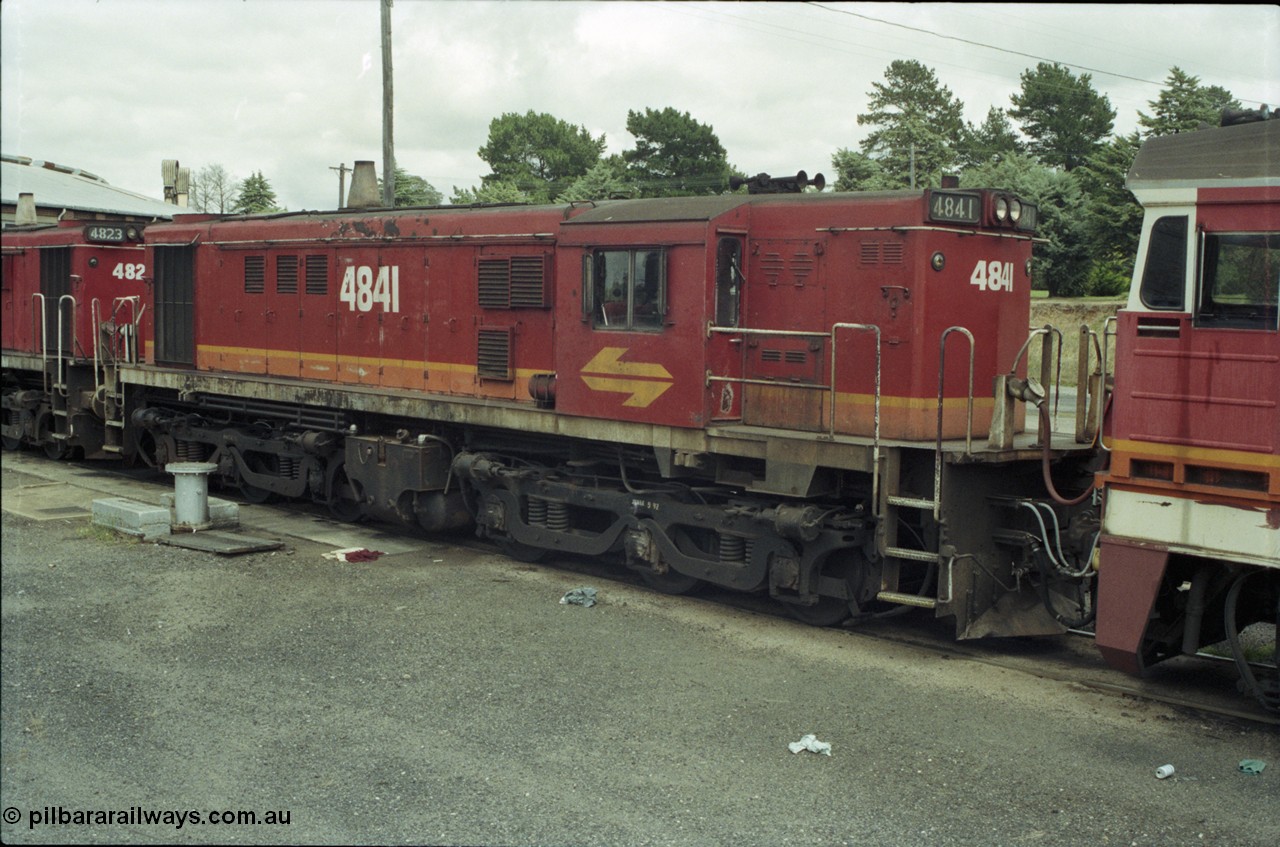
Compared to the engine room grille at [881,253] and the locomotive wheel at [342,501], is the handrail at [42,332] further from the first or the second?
the engine room grille at [881,253]

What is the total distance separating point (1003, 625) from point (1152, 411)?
225 cm

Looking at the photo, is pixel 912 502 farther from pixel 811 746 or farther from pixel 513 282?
pixel 513 282

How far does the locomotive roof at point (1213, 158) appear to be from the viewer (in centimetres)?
641

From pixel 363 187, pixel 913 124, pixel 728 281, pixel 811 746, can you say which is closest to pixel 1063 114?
pixel 913 124

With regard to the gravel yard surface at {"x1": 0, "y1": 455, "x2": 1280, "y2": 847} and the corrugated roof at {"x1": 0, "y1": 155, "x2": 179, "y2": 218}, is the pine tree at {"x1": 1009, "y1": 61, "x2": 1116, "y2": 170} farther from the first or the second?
the gravel yard surface at {"x1": 0, "y1": 455, "x2": 1280, "y2": 847}

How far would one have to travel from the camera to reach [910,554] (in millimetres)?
8203

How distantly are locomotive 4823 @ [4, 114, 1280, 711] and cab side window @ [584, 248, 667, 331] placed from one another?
0.08 ft

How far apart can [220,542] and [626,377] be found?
4665 millimetres

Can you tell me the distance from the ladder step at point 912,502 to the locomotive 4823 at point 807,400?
23 millimetres

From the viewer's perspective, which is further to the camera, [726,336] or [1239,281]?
[726,336]

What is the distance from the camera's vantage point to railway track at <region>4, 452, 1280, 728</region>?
737 cm

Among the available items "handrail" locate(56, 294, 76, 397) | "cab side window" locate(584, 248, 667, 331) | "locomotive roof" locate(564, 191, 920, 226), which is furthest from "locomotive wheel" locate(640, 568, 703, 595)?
"handrail" locate(56, 294, 76, 397)

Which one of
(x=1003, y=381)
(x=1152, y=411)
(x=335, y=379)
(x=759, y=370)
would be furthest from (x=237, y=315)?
(x=1152, y=411)

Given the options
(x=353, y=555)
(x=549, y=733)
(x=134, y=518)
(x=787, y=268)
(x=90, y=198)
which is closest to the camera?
(x=549, y=733)
